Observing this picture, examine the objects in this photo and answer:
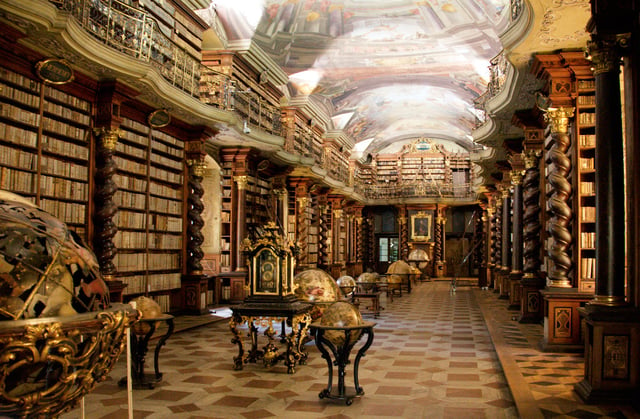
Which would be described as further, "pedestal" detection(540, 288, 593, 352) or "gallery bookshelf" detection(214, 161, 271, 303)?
"gallery bookshelf" detection(214, 161, 271, 303)

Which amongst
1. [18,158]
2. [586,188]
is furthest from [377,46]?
[18,158]

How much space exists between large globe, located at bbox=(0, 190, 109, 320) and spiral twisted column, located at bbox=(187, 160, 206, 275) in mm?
9428

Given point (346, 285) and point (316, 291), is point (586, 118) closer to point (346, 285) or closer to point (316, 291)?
point (316, 291)

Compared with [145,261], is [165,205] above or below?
above

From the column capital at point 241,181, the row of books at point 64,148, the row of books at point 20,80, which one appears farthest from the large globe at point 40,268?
the column capital at point 241,181

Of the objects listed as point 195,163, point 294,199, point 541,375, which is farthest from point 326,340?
point 294,199

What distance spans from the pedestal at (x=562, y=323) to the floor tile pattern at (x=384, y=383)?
0.25m

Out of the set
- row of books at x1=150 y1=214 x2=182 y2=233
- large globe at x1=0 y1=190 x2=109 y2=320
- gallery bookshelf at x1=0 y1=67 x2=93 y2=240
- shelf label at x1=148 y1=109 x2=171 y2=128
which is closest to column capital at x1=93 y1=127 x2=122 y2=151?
gallery bookshelf at x1=0 y1=67 x2=93 y2=240

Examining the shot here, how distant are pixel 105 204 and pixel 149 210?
5.88 feet

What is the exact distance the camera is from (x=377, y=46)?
16562 mm

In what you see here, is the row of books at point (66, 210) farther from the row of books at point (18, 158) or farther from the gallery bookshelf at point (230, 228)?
the gallery bookshelf at point (230, 228)

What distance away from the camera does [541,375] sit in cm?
573

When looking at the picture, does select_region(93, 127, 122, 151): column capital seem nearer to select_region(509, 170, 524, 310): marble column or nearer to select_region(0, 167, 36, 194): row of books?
select_region(0, 167, 36, 194): row of books

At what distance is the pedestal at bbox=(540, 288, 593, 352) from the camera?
703 cm
